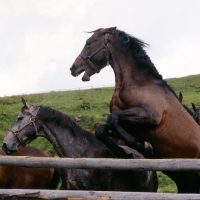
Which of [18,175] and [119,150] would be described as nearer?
[119,150]

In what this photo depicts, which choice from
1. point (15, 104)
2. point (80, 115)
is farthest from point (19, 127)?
point (15, 104)

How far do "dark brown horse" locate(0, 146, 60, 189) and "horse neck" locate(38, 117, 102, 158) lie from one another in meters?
1.57

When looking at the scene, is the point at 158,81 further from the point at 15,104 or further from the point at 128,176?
the point at 15,104

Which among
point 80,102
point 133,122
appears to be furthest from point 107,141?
point 80,102

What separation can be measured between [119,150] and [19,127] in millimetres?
1943

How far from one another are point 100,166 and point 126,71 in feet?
8.43

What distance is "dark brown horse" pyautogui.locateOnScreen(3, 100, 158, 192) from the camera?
7.92 metres

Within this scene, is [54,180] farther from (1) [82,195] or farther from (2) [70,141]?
(1) [82,195]

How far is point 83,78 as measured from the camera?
8.62 meters

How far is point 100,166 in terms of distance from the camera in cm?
602

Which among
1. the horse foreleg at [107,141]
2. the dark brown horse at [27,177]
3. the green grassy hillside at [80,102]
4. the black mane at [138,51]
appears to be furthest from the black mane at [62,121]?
the green grassy hillside at [80,102]

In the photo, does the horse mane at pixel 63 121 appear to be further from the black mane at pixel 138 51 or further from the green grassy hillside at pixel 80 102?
the green grassy hillside at pixel 80 102

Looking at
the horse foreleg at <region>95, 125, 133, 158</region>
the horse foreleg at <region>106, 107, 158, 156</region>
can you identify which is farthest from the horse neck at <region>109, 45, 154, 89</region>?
the horse foreleg at <region>95, 125, 133, 158</region>

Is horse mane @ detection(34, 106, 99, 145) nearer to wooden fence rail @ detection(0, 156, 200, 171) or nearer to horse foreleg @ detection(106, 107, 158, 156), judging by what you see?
horse foreleg @ detection(106, 107, 158, 156)
